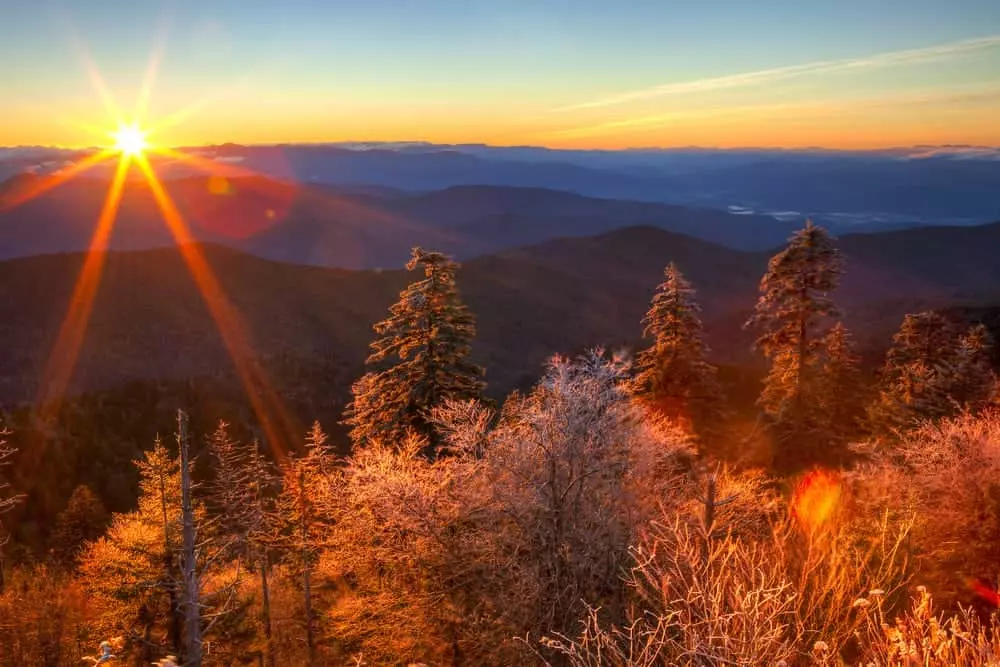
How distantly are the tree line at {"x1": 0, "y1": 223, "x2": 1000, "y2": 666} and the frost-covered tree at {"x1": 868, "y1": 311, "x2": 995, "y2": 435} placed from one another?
0.61ft

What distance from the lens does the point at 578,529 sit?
1281 cm

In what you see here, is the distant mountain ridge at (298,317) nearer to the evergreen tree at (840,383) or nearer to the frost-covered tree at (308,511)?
the evergreen tree at (840,383)

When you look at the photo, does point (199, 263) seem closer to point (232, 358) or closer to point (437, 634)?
point (232, 358)

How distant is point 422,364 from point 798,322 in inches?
652

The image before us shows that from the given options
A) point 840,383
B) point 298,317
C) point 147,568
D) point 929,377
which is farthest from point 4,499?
point 298,317

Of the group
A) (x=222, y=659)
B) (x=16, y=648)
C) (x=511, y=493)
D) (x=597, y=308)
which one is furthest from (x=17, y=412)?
(x=597, y=308)

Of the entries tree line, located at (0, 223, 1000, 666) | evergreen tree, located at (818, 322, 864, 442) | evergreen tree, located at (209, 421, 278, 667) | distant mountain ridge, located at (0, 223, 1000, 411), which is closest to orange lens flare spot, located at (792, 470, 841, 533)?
tree line, located at (0, 223, 1000, 666)

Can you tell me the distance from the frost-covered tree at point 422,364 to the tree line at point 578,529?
81mm

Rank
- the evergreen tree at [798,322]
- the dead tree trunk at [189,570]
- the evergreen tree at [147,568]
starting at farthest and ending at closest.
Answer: the evergreen tree at [798,322], the evergreen tree at [147,568], the dead tree trunk at [189,570]

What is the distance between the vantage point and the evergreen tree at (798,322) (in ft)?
88.1

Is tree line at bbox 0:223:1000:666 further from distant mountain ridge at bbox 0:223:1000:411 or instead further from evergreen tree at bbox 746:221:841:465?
distant mountain ridge at bbox 0:223:1000:411

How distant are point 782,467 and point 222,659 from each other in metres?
23.1

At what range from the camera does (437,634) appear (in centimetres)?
1498

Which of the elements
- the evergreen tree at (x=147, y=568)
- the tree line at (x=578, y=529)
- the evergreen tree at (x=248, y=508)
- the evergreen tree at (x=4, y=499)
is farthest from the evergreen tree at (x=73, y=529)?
the evergreen tree at (x=147, y=568)
